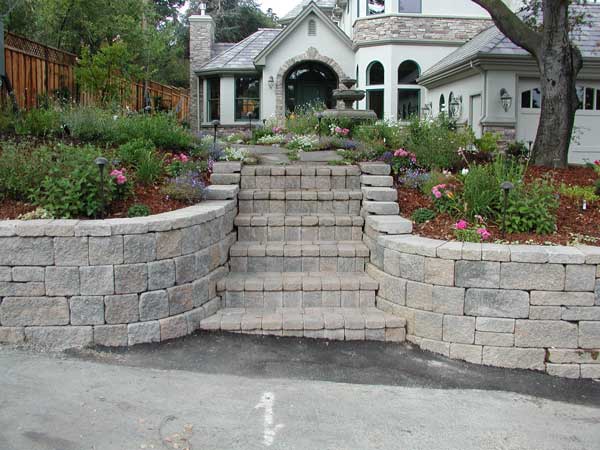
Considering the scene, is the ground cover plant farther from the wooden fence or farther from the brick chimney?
the brick chimney

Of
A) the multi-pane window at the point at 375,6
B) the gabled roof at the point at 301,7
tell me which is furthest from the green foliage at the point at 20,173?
the gabled roof at the point at 301,7

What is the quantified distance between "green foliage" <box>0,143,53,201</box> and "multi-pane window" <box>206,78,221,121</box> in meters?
18.2

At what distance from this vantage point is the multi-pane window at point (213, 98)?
24.4 m

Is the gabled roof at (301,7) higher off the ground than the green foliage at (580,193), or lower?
higher

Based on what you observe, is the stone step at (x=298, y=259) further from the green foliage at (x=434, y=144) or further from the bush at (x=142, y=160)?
the green foliage at (x=434, y=144)

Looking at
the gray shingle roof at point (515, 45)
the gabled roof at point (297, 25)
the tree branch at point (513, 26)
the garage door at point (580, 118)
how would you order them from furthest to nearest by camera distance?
the gabled roof at point (297, 25), the garage door at point (580, 118), the gray shingle roof at point (515, 45), the tree branch at point (513, 26)

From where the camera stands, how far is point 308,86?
2319 centimetres

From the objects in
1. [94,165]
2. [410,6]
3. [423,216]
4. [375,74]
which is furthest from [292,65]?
[94,165]

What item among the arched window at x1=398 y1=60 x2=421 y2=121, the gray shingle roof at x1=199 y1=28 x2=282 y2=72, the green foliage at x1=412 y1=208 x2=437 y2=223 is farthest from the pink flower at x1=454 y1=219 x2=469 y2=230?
the gray shingle roof at x1=199 y1=28 x2=282 y2=72

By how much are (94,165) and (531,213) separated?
174 inches

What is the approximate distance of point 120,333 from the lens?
5.54 metres

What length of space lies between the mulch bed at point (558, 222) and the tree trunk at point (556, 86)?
3.83ft

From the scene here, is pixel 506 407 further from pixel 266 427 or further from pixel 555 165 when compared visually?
pixel 555 165

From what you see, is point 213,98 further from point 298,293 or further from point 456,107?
point 298,293
